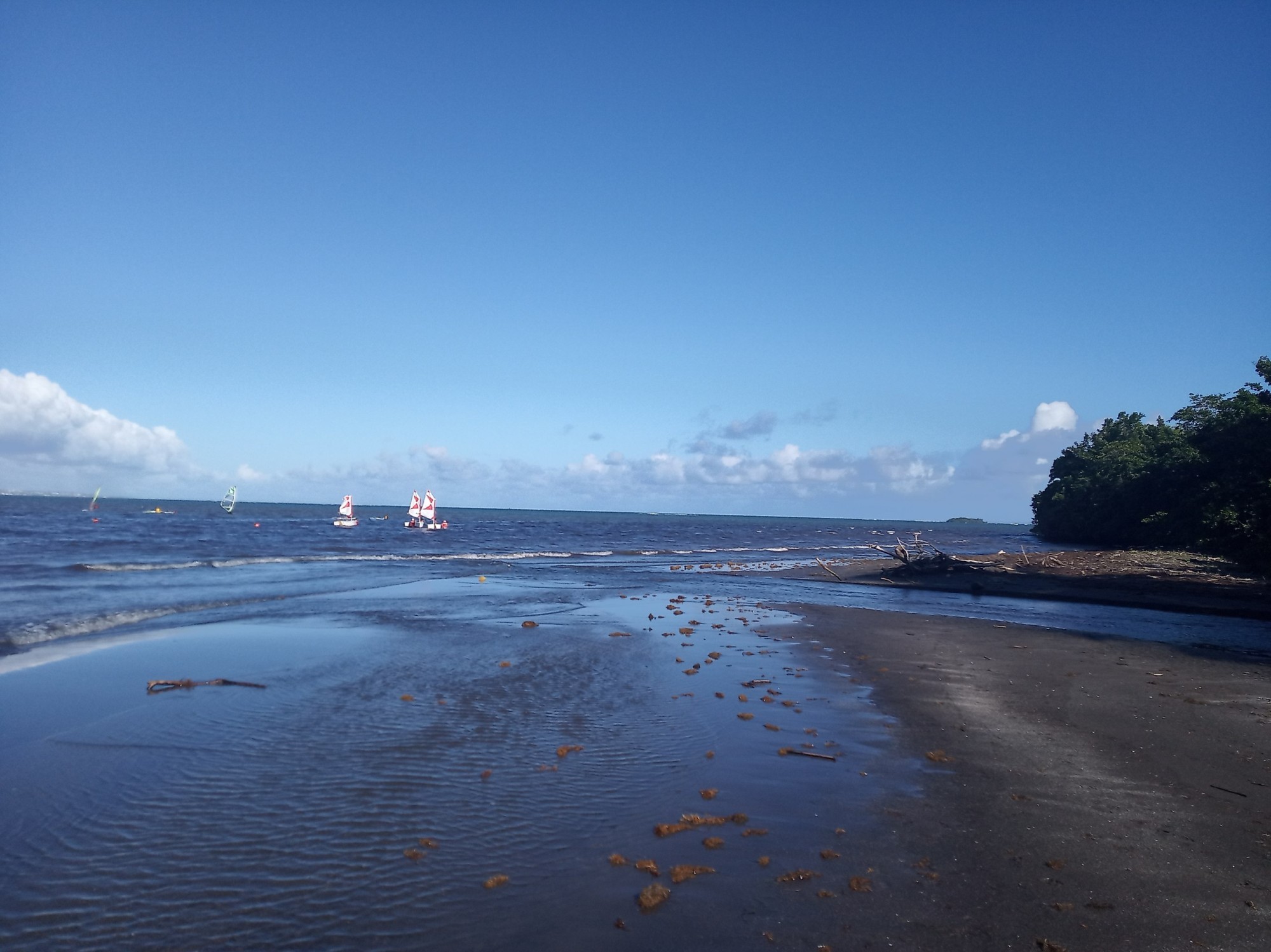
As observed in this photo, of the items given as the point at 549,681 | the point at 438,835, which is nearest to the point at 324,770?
the point at 438,835

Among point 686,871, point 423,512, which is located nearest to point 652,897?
point 686,871

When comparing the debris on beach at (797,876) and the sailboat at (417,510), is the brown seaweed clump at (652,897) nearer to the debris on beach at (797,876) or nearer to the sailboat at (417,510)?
the debris on beach at (797,876)

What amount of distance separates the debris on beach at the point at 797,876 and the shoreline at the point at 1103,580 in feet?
73.4

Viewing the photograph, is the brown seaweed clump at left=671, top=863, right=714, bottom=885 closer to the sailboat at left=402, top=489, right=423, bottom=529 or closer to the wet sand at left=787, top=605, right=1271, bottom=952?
the wet sand at left=787, top=605, right=1271, bottom=952

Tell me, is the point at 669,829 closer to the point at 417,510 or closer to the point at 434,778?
the point at 434,778

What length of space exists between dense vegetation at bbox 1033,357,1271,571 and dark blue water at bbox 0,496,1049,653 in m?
7.06

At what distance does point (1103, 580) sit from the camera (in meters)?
28.3

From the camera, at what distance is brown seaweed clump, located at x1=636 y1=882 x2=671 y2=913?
5.24m

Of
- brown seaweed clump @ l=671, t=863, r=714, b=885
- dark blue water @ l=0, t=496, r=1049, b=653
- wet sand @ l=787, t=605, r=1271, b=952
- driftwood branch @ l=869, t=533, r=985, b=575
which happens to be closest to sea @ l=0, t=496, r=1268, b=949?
brown seaweed clump @ l=671, t=863, r=714, b=885

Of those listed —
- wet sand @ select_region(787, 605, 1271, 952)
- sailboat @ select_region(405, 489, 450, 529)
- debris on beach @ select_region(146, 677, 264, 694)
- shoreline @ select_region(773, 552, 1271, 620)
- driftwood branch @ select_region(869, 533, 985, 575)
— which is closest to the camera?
wet sand @ select_region(787, 605, 1271, 952)

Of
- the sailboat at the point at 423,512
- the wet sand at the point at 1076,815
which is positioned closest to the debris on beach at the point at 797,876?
the wet sand at the point at 1076,815

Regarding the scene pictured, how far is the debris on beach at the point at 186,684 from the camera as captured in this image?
11.2 metres

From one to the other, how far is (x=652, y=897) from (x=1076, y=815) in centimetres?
416

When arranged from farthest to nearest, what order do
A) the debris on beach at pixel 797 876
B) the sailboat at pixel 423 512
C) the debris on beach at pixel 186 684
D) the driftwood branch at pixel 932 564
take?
the sailboat at pixel 423 512, the driftwood branch at pixel 932 564, the debris on beach at pixel 186 684, the debris on beach at pixel 797 876
